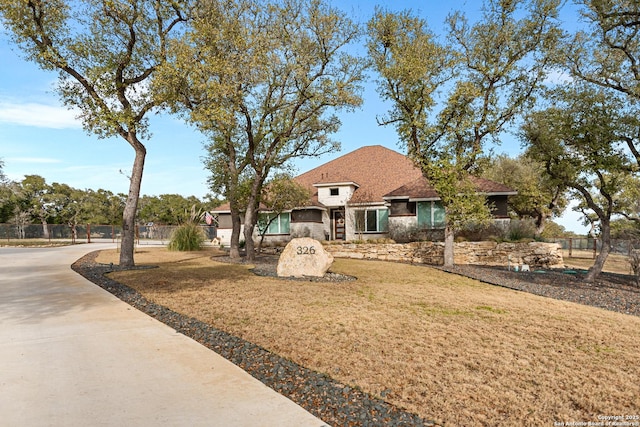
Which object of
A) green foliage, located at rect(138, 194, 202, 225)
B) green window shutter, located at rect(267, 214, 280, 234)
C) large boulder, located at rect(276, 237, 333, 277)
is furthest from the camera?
green foliage, located at rect(138, 194, 202, 225)

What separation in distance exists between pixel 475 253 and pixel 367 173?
1041 cm

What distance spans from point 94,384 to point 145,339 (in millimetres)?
1478

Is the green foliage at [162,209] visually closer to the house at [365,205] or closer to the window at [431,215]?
the house at [365,205]

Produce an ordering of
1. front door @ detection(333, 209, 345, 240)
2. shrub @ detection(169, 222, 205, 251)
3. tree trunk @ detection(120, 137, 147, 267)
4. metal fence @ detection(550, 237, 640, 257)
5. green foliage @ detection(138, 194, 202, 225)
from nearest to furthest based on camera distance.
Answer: tree trunk @ detection(120, 137, 147, 267) → shrub @ detection(169, 222, 205, 251) → metal fence @ detection(550, 237, 640, 257) → front door @ detection(333, 209, 345, 240) → green foliage @ detection(138, 194, 202, 225)

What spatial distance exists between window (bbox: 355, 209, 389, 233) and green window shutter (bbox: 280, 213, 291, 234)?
15.0ft

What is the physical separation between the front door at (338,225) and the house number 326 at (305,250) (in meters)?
13.6

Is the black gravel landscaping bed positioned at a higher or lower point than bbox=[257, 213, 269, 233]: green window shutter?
lower

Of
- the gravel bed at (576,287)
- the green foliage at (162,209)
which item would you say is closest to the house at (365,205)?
the gravel bed at (576,287)

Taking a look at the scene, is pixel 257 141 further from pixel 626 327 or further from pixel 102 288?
pixel 626 327

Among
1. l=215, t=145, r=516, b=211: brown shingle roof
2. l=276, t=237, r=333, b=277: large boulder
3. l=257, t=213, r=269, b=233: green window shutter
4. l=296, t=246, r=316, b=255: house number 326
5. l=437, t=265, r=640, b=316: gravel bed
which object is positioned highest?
l=215, t=145, r=516, b=211: brown shingle roof

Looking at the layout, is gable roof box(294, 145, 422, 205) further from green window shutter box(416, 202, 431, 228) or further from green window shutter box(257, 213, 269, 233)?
green window shutter box(257, 213, 269, 233)

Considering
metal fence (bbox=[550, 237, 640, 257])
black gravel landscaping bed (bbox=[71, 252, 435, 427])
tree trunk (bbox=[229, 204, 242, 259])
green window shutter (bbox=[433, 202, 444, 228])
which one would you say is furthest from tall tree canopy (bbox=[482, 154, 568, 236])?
black gravel landscaping bed (bbox=[71, 252, 435, 427])

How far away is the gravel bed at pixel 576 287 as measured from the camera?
917cm

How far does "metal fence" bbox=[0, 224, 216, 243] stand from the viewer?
109 feet
